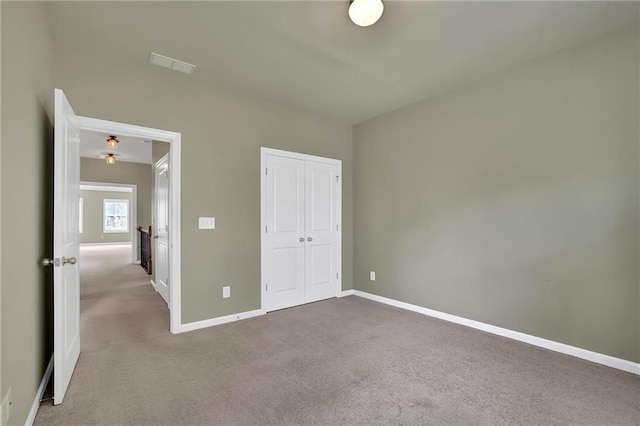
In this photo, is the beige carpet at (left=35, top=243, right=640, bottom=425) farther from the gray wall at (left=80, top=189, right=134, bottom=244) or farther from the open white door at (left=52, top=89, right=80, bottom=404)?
the gray wall at (left=80, top=189, right=134, bottom=244)

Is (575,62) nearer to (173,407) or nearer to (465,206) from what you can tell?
(465,206)

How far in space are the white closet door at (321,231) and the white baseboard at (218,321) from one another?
82cm

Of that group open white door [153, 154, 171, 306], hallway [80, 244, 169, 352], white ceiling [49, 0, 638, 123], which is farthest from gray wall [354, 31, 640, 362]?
open white door [153, 154, 171, 306]

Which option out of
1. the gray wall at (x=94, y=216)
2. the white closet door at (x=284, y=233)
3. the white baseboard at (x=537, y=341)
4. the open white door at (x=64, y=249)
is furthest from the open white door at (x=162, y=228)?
the gray wall at (x=94, y=216)

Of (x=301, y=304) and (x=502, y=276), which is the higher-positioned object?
(x=502, y=276)

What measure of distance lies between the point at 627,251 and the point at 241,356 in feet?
10.7

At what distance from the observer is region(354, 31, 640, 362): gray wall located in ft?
7.93

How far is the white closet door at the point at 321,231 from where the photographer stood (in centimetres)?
424

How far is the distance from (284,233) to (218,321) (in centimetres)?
131

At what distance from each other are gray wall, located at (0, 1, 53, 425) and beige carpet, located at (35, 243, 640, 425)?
45 cm

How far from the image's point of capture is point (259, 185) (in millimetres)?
3740

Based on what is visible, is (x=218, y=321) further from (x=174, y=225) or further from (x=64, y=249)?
(x=64, y=249)

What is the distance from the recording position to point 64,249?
2.01 m

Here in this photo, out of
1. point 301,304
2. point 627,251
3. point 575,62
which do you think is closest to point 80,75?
point 301,304
